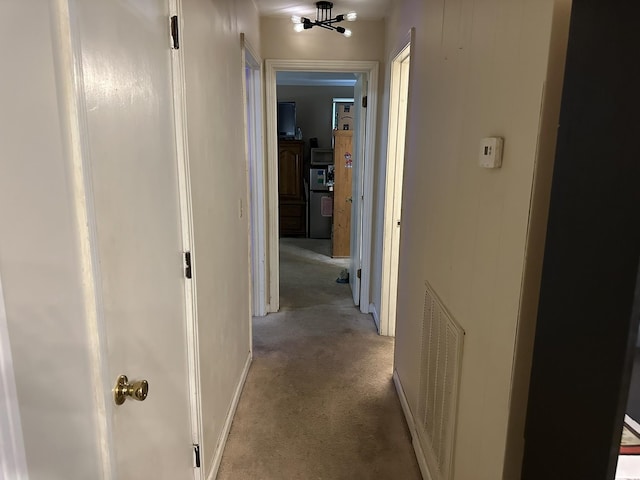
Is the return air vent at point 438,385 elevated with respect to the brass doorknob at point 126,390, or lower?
lower

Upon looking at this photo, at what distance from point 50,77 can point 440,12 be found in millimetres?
1635

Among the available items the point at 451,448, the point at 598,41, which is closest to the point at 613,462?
the point at 598,41

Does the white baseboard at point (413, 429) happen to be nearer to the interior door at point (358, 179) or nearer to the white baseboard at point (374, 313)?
the white baseboard at point (374, 313)

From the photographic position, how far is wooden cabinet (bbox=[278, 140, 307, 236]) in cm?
677

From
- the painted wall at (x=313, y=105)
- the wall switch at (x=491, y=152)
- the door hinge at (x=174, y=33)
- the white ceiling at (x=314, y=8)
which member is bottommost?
the wall switch at (x=491, y=152)

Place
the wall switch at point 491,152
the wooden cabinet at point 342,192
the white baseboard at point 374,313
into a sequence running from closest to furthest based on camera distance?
the wall switch at point 491,152, the white baseboard at point 374,313, the wooden cabinet at point 342,192

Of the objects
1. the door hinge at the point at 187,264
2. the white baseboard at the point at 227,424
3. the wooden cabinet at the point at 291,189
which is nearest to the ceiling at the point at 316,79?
the wooden cabinet at the point at 291,189

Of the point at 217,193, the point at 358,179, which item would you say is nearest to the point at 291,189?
the point at 358,179

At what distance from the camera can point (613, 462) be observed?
2.59 feet

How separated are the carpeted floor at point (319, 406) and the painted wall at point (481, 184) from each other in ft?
1.33

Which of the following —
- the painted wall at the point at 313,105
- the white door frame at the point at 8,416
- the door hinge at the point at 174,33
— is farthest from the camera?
the painted wall at the point at 313,105

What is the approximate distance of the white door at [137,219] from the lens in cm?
92

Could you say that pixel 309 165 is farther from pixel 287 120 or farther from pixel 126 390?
pixel 126 390

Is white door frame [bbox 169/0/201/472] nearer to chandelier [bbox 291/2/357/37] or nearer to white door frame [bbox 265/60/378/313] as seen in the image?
chandelier [bbox 291/2/357/37]
